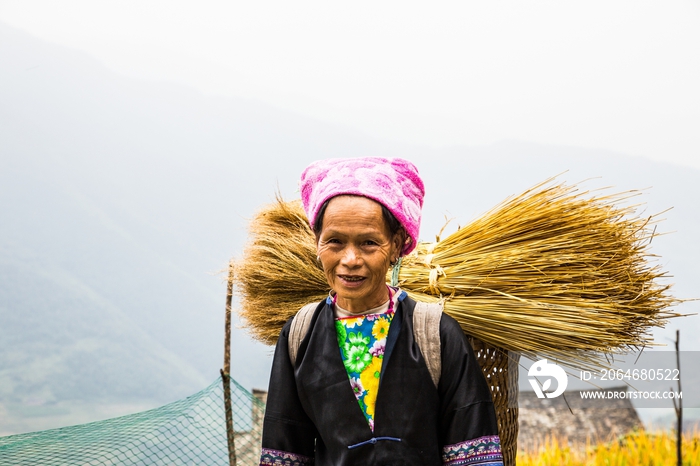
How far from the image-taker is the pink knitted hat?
1366mm

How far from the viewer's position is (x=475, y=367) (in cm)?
139

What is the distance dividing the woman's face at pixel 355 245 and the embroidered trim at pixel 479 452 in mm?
375

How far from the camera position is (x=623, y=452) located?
381 cm

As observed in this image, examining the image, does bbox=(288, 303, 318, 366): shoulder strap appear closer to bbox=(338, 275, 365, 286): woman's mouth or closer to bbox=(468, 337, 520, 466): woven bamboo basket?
bbox=(338, 275, 365, 286): woman's mouth

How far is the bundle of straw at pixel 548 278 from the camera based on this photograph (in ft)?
5.12

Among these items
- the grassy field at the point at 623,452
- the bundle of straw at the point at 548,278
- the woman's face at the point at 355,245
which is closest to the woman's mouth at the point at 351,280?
the woman's face at the point at 355,245

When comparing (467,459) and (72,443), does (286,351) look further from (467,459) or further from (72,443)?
(72,443)

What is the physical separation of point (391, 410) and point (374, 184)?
477mm

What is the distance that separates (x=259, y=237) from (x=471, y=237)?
2.15 feet

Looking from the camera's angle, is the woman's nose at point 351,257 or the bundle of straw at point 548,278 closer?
the woman's nose at point 351,257

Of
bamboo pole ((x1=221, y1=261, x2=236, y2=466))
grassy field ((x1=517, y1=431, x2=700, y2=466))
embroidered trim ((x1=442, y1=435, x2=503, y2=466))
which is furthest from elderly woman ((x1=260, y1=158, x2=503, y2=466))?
grassy field ((x1=517, y1=431, x2=700, y2=466))

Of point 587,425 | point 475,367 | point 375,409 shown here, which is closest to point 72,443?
point 375,409

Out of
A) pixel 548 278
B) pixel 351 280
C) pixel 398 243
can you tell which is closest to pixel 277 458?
pixel 351 280

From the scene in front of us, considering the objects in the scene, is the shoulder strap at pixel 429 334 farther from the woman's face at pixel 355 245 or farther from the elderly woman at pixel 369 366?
the woman's face at pixel 355 245
